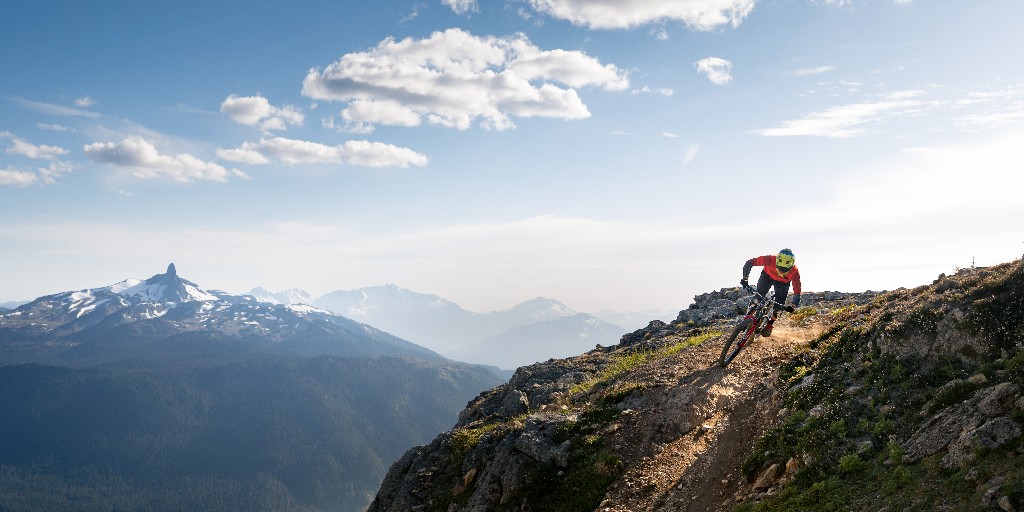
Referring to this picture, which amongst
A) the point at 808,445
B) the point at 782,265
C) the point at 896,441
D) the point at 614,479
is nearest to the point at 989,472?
the point at 896,441

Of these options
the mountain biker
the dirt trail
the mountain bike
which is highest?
the mountain biker

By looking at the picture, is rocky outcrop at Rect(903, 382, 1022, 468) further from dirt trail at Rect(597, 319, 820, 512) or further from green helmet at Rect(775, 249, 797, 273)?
green helmet at Rect(775, 249, 797, 273)

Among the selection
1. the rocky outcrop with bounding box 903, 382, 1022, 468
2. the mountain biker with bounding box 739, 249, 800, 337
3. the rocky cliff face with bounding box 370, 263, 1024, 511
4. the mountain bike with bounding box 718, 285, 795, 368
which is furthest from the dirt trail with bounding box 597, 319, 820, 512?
the rocky outcrop with bounding box 903, 382, 1022, 468

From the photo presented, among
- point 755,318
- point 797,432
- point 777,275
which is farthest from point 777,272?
point 797,432

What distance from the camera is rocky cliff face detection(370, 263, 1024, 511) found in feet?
29.5

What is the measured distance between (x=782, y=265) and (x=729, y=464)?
28.4 feet

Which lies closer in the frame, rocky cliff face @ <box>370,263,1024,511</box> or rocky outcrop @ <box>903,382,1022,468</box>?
rocky outcrop @ <box>903,382,1022,468</box>

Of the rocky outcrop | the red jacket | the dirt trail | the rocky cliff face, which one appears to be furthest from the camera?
the red jacket

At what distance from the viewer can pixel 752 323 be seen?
60.7 feet

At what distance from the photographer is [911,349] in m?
12.4

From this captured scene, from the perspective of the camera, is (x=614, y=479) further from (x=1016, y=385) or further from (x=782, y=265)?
(x=782, y=265)

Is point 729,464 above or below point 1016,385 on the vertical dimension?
below

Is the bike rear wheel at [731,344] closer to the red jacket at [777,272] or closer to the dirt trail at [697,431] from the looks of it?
the dirt trail at [697,431]

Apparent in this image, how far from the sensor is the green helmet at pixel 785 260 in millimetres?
18375
